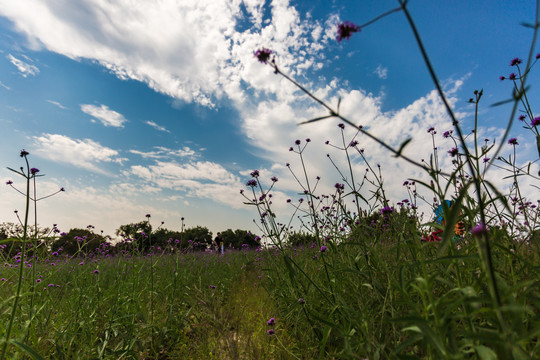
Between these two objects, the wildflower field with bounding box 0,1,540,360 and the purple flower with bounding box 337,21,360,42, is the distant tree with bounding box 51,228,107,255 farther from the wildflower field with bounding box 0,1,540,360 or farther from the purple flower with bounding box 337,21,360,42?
the purple flower with bounding box 337,21,360,42

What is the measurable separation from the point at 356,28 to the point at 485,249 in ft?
2.76

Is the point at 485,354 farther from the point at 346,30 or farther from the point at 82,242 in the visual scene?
the point at 82,242

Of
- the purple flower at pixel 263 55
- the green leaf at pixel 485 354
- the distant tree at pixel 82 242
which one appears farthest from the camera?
the distant tree at pixel 82 242

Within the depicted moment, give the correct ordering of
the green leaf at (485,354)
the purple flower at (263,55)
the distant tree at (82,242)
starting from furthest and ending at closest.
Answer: the distant tree at (82,242), the purple flower at (263,55), the green leaf at (485,354)

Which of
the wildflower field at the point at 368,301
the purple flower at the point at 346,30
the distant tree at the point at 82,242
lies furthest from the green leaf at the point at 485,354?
the distant tree at the point at 82,242

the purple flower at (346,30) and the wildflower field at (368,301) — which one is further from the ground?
the purple flower at (346,30)

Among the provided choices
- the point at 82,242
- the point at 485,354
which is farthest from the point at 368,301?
the point at 82,242

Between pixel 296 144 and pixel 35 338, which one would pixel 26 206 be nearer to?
pixel 35 338

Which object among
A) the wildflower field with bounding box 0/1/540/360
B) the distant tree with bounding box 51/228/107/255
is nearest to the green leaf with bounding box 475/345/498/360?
the wildflower field with bounding box 0/1/540/360

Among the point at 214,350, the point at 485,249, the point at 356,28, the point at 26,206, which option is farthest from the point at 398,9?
the point at 214,350

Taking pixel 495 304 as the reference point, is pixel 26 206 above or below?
above

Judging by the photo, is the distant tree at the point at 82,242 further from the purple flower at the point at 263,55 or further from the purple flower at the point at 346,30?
the purple flower at the point at 346,30

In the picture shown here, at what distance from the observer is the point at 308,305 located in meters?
2.41

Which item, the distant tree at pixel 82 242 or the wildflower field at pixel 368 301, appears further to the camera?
the distant tree at pixel 82 242
